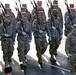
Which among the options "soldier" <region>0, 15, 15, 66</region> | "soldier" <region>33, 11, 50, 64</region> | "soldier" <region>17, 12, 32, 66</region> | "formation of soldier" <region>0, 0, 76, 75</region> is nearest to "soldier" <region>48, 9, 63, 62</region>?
"formation of soldier" <region>0, 0, 76, 75</region>

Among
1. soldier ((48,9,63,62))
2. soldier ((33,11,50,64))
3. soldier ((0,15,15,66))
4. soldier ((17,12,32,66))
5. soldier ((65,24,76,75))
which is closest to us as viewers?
soldier ((65,24,76,75))

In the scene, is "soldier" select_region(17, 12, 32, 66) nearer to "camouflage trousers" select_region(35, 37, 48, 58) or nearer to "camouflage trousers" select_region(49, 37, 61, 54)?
"camouflage trousers" select_region(35, 37, 48, 58)

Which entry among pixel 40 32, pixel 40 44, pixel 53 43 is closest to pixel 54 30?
pixel 53 43

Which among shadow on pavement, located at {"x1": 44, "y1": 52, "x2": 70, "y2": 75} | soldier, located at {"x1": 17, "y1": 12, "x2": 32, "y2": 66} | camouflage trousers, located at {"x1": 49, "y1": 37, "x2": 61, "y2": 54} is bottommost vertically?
shadow on pavement, located at {"x1": 44, "y1": 52, "x2": 70, "y2": 75}

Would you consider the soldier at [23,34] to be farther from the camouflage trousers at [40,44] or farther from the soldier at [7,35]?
the camouflage trousers at [40,44]

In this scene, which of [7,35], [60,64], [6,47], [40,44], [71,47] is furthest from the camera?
[60,64]

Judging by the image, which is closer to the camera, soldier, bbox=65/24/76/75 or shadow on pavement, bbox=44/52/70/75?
soldier, bbox=65/24/76/75

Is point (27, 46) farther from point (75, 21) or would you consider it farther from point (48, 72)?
point (75, 21)

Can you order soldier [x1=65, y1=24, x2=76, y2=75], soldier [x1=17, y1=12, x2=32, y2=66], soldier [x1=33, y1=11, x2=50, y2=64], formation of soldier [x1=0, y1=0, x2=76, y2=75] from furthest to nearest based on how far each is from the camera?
soldier [x1=33, y1=11, x2=50, y2=64]
soldier [x1=17, y1=12, x2=32, y2=66]
formation of soldier [x1=0, y1=0, x2=76, y2=75]
soldier [x1=65, y1=24, x2=76, y2=75]

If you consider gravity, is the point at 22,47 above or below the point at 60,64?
above

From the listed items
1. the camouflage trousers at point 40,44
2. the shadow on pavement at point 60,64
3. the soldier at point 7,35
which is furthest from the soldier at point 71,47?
the soldier at point 7,35

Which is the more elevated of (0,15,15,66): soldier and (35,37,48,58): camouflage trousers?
(0,15,15,66): soldier

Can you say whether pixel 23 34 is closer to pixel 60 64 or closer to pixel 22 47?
pixel 22 47

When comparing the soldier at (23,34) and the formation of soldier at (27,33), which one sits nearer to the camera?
the formation of soldier at (27,33)
